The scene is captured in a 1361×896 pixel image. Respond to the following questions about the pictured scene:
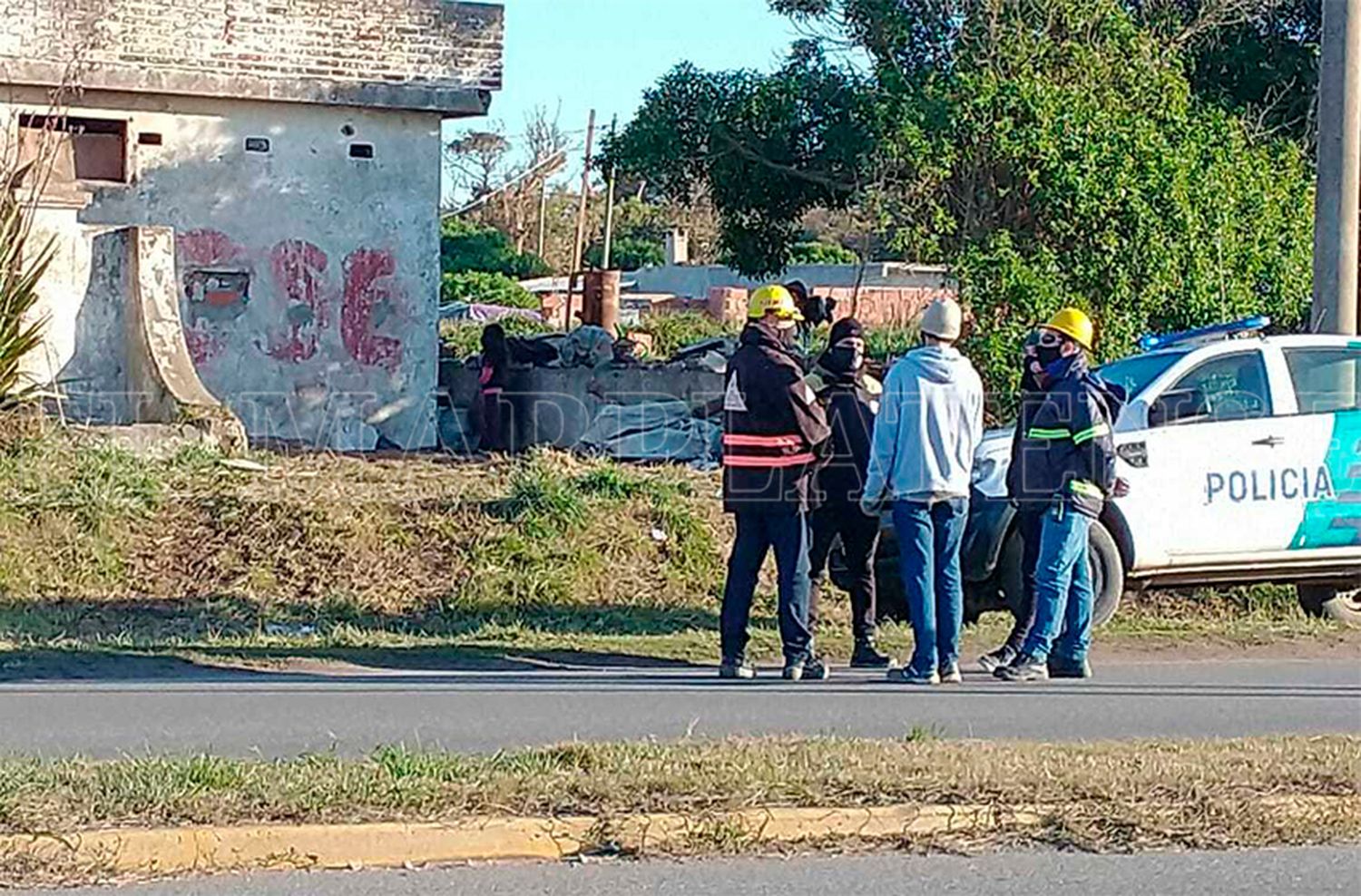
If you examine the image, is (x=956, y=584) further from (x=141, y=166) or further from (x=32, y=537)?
(x=141, y=166)

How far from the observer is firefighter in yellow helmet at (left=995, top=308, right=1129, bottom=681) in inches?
459

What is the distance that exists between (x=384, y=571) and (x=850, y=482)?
4319 millimetres

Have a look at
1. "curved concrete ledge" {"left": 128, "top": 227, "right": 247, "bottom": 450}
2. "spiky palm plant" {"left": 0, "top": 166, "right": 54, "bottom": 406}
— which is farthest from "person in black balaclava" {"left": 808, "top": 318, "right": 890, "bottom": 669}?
"curved concrete ledge" {"left": 128, "top": 227, "right": 247, "bottom": 450}

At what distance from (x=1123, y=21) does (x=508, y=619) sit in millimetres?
10679

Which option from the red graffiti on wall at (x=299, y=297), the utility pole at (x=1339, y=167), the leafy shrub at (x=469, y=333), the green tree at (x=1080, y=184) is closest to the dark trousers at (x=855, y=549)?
the utility pole at (x=1339, y=167)

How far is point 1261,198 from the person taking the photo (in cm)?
2083

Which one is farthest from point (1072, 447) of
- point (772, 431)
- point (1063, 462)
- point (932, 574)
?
point (772, 431)

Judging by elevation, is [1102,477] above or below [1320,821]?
above

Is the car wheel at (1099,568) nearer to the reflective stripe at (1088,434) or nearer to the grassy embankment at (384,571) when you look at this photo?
the grassy embankment at (384,571)

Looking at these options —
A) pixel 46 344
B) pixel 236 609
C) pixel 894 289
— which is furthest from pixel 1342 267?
pixel 894 289

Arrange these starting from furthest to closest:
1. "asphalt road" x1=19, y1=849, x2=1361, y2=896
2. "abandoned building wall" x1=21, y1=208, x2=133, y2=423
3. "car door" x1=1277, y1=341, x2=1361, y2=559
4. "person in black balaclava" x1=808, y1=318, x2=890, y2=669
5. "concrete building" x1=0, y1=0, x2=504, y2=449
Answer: "concrete building" x1=0, y1=0, x2=504, y2=449 < "abandoned building wall" x1=21, y1=208, x2=133, y2=423 < "car door" x1=1277, y1=341, x2=1361, y2=559 < "person in black balaclava" x1=808, y1=318, x2=890, y2=669 < "asphalt road" x1=19, y1=849, x2=1361, y2=896

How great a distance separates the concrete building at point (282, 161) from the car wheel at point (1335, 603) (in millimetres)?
12128

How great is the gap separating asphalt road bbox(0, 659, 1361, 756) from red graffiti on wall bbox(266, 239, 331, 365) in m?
12.1

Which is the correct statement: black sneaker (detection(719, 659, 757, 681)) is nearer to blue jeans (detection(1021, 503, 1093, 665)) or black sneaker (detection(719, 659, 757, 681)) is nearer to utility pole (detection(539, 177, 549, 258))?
blue jeans (detection(1021, 503, 1093, 665))
